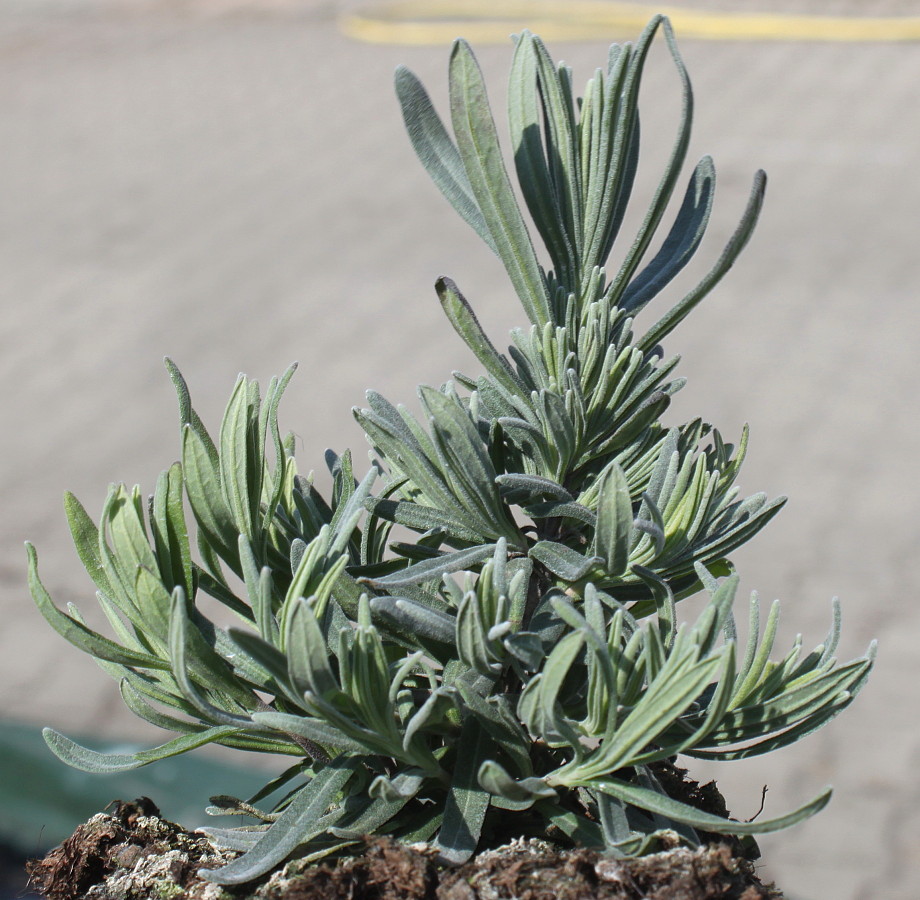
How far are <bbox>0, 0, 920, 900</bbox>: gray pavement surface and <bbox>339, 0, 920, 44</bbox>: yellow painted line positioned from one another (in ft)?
0.91

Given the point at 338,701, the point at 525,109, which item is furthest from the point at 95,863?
the point at 525,109

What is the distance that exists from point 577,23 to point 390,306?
4708mm

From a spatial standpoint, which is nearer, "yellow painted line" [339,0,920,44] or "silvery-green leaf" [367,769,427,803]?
"silvery-green leaf" [367,769,427,803]

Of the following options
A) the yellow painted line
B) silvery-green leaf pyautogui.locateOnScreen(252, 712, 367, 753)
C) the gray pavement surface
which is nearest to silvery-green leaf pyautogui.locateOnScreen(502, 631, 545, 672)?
silvery-green leaf pyautogui.locateOnScreen(252, 712, 367, 753)

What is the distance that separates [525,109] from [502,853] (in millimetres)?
457

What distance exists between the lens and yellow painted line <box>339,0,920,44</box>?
782 centimetres

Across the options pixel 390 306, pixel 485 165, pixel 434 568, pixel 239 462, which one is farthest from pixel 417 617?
pixel 390 306

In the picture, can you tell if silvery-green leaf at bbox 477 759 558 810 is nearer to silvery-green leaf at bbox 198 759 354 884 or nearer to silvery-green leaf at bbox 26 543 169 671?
silvery-green leaf at bbox 198 759 354 884

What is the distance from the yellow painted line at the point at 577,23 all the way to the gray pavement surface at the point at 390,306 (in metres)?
0.28

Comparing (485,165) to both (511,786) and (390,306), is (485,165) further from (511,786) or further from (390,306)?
(390,306)

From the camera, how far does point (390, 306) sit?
4.89 meters

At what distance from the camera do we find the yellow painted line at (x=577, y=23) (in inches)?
308

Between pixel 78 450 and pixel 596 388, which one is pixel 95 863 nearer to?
pixel 596 388

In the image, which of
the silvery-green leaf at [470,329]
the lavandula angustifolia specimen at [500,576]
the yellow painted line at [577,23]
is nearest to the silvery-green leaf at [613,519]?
the lavandula angustifolia specimen at [500,576]
